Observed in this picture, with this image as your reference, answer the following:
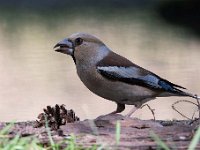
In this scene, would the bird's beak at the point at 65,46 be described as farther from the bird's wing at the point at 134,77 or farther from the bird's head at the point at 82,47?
the bird's wing at the point at 134,77

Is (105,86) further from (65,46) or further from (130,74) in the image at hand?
(65,46)

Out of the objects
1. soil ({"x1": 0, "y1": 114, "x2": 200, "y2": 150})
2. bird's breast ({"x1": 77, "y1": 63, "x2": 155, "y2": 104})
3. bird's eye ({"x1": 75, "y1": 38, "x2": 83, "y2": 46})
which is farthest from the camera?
bird's eye ({"x1": 75, "y1": 38, "x2": 83, "y2": 46})

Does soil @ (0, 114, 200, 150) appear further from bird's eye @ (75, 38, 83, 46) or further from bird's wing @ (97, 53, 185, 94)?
bird's eye @ (75, 38, 83, 46)

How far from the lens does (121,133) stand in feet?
9.58

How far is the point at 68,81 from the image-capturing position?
325 inches

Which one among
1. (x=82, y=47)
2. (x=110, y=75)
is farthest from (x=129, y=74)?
(x=82, y=47)

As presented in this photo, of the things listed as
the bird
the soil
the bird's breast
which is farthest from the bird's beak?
the soil

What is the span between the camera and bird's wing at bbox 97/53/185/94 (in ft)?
11.6

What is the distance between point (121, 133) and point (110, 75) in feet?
2.08

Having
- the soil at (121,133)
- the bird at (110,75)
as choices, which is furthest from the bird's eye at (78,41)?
the soil at (121,133)

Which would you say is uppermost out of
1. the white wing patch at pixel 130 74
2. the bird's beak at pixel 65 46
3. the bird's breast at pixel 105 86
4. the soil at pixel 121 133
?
the bird's beak at pixel 65 46

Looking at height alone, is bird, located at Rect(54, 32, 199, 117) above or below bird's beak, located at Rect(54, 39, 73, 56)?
below

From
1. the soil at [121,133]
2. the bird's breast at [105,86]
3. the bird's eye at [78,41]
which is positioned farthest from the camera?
the bird's eye at [78,41]

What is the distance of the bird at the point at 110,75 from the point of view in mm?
3514
